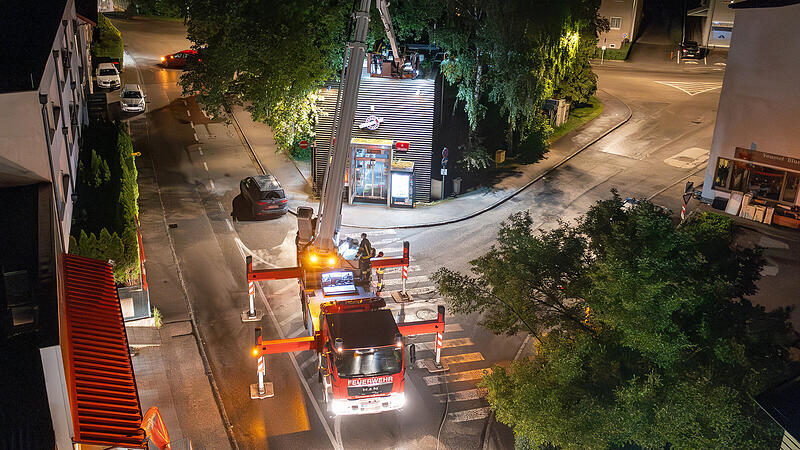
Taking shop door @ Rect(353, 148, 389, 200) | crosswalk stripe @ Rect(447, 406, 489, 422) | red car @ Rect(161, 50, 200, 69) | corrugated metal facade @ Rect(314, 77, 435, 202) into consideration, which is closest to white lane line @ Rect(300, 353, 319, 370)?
crosswalk stripe @ Rect(447, 406, 489, 422)

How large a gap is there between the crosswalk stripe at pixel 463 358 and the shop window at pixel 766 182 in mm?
18273

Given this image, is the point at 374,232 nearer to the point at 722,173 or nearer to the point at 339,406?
the point at 339,406

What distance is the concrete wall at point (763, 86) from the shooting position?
29.9 m

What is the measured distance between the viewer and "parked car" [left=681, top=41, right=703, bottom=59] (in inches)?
2517

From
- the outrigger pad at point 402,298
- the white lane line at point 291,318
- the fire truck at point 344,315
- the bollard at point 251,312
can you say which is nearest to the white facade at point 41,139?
the bollard at point 251,312

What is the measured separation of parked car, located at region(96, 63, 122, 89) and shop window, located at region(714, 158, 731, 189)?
123ft

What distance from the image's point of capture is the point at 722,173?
3366 cm

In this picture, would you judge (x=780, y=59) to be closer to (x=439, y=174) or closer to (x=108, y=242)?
(x=439, y=174)

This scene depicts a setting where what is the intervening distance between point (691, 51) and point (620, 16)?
721 centimetres

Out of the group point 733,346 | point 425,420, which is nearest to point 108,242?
point 425,420

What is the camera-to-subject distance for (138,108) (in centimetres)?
4362

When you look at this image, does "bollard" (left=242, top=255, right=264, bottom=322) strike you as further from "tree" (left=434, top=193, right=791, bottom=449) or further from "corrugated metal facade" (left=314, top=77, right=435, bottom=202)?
"corrugated metal facade" (left=314, top=77, right=435, bottom=202)

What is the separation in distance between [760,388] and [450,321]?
38.6 feet

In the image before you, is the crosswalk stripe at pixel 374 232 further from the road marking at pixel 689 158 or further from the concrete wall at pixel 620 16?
the concrete wall at pixel 620 16
